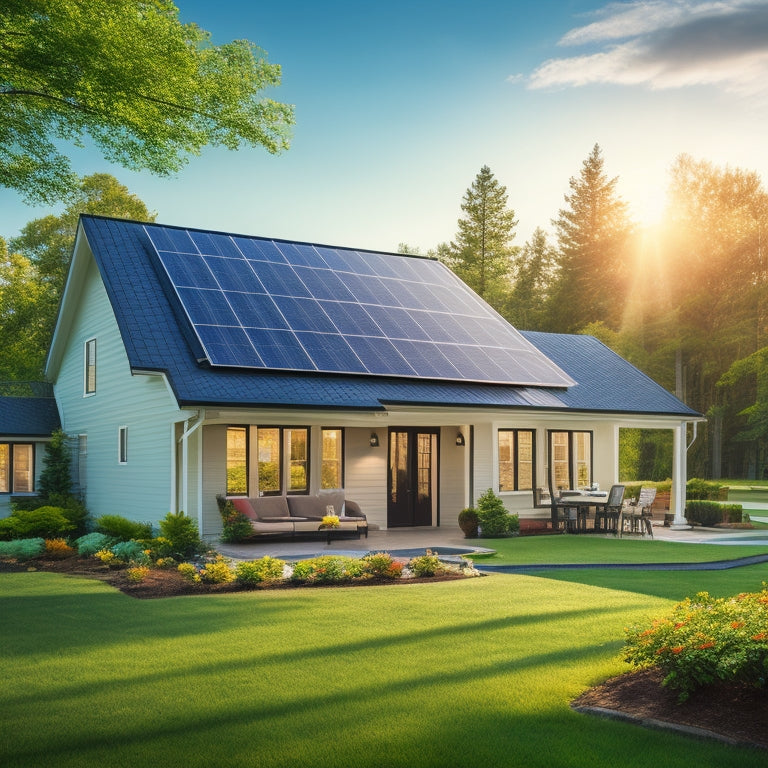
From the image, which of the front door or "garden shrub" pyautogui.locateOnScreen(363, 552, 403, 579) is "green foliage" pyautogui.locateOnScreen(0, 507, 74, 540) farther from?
"garden shrub" pyautogui.locateOnScreen(363, 552, 403, 579)

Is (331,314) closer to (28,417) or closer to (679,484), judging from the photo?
(28,417)

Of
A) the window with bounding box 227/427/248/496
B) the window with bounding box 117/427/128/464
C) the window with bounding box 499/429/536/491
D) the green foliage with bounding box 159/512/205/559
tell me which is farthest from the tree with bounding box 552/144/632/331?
the green foliage with bounding box 159/512/205/559

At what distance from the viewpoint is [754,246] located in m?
47.2

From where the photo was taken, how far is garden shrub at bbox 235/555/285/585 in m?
11.6

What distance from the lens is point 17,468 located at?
2338cm

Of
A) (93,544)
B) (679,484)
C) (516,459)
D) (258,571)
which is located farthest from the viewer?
(679,484)

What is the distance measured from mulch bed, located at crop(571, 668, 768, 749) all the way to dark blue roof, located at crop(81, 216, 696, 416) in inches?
417

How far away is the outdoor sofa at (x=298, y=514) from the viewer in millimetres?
16656

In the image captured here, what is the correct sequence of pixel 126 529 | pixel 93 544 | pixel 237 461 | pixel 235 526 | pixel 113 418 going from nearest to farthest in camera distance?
pixel 93 544, pixel 126 529, pixel 235 526, pixel 237 461, pixel 113 418

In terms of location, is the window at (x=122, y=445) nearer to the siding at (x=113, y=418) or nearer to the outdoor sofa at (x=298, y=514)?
the siding at (x=113, y=418)

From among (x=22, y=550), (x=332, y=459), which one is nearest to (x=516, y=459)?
(x=332, y=459)

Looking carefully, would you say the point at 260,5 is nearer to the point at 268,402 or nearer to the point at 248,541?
the point at 268,402

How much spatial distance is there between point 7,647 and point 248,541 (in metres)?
8.47

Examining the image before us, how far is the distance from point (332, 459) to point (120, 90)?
9.42 m
